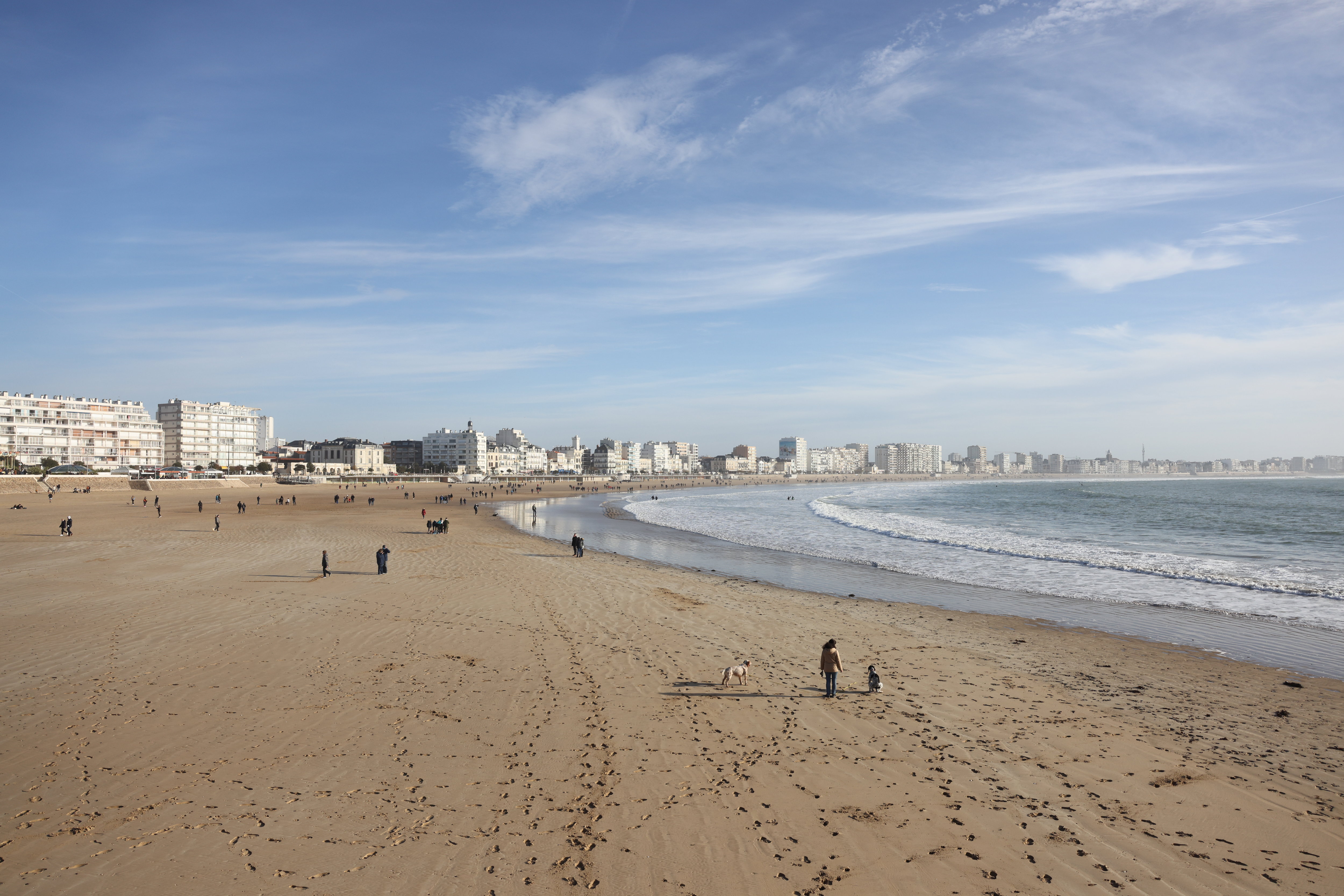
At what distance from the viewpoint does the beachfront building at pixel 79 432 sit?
11525 cm

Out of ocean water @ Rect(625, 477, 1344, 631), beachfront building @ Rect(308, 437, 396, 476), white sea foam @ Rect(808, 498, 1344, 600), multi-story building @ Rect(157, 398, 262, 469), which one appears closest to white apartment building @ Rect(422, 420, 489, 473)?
beachfront building @ Rect(308, 437, 396, 476)

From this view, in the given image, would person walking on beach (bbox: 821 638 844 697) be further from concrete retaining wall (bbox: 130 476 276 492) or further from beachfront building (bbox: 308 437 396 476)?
beachfront building (bbox: 308 437 396 476)

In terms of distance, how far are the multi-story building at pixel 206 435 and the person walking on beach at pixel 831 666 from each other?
16103 cm

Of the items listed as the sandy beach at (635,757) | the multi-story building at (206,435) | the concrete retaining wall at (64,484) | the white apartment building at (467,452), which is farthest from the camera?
the white apartment building at (467,452)

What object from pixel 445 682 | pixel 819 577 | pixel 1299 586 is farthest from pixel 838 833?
pixel 1299 586

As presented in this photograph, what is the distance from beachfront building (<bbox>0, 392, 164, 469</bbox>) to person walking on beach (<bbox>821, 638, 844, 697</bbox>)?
13571 centimetres

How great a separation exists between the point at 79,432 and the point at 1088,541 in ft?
535

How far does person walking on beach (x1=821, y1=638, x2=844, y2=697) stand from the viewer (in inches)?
425

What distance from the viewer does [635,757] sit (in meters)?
8.47

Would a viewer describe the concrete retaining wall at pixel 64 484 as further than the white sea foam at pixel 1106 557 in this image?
Yes

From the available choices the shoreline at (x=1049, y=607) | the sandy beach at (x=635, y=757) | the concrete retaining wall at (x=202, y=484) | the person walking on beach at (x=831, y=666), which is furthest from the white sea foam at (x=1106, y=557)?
the concrete retaining wall at (x=202, y=484)

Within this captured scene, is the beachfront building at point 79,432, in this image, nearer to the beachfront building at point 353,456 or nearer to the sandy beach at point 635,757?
the beachfront building at point 353,456

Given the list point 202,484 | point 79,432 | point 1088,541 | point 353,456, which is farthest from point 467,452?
point 1088,541

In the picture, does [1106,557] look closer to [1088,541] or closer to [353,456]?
[1088,541]
